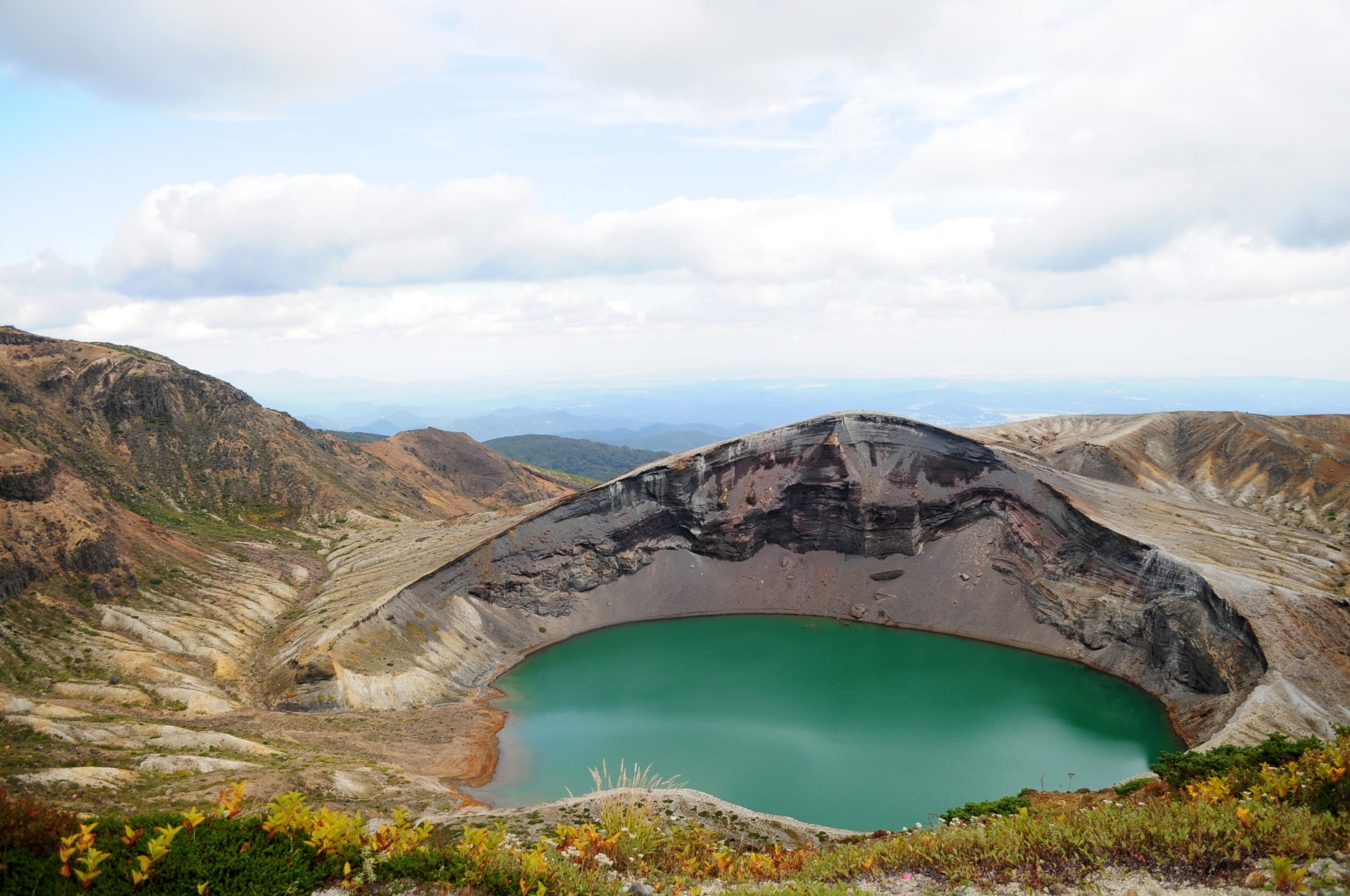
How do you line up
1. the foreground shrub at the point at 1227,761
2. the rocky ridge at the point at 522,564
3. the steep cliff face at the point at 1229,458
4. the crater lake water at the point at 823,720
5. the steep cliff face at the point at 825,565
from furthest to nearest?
the steep cliff face at the point at 1229,458
the steep cliff face at the point at 825,565
the rocky ridge at the point at 522,564
the crater lake water at the point at 823,720
the foreground shrub at the point at 1227,761

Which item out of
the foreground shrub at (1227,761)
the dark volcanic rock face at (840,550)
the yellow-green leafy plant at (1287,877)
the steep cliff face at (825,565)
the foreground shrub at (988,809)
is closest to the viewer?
the yellow-green leafy plant at (1287,877)

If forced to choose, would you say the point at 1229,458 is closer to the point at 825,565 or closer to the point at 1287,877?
the point at 825,565

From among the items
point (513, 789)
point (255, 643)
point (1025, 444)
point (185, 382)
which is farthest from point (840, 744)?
point (185, 382)

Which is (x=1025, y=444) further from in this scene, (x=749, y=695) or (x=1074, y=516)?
(x=749, y=695)

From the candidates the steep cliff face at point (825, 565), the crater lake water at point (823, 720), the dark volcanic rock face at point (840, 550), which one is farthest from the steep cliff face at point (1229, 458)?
the crater lake water at point (823, 720)

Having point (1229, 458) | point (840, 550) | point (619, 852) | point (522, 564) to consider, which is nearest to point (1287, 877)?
point (619, 852)

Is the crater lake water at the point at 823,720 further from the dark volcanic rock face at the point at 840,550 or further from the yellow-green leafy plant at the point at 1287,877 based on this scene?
the yellow-green leafy plant at the point at 1287,877
